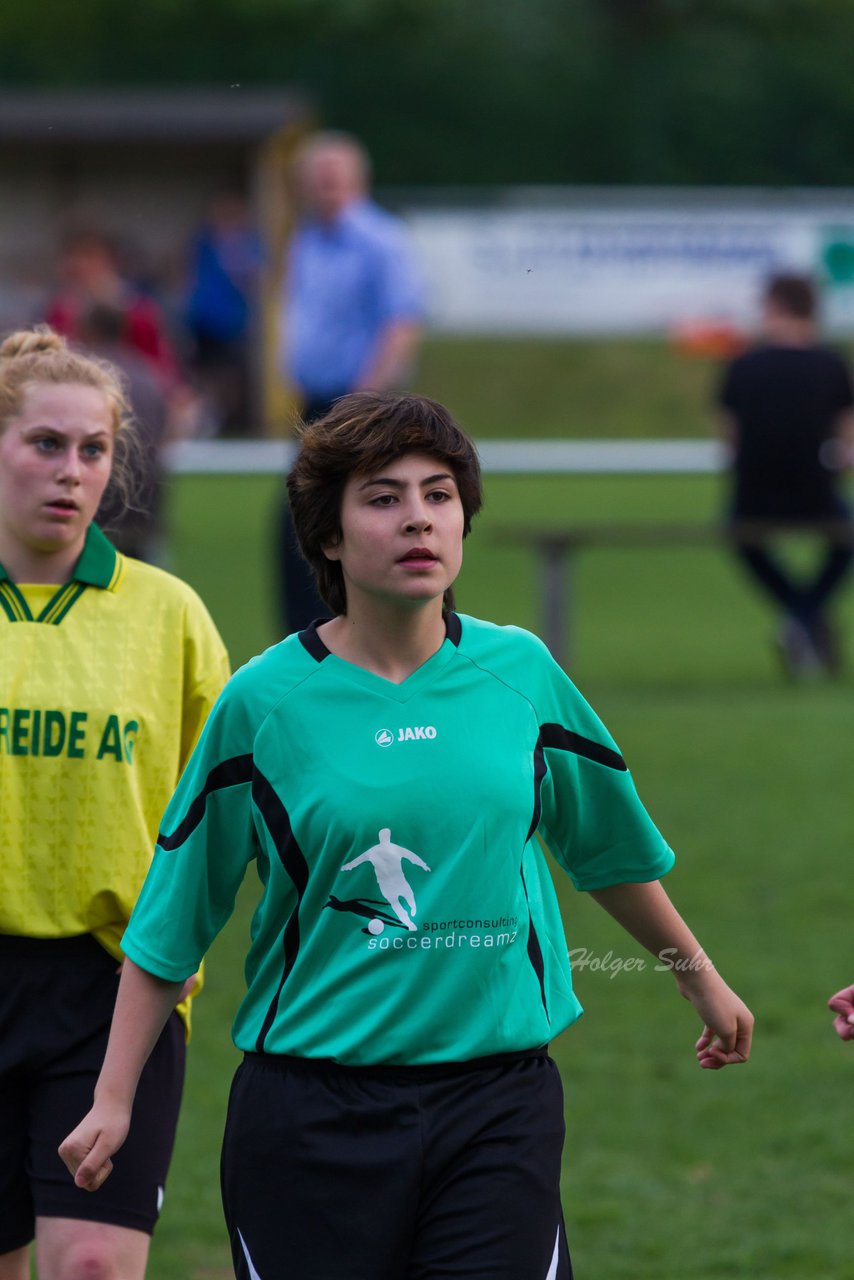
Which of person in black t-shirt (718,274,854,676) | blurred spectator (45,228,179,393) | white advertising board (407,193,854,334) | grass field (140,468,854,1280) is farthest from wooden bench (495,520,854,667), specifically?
white advertising board (407,193,854,334)

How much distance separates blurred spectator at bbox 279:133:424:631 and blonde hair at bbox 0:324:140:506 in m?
6.03

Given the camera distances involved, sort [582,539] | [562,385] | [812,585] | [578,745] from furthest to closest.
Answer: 1. [562,385]
2. [812,585]
3. [582,539]
4. [578,745]

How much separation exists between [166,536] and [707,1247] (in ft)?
44.2

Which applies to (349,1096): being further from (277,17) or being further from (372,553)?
(277,17)

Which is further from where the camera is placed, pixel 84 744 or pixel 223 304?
pixel 223 304

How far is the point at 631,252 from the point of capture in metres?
26.3

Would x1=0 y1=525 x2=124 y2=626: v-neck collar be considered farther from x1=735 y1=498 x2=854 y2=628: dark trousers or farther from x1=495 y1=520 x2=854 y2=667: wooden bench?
x1=735 y1=498 x2=854 y2=628: dark trousers

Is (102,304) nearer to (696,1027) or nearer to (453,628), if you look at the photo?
(696,1027)

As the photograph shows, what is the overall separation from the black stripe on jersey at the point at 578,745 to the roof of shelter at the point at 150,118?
82.1ft

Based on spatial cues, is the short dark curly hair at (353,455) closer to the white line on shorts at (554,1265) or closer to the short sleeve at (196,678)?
the short sleeve at (196,678)

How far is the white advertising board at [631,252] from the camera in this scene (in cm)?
2595

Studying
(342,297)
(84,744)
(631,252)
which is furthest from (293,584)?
(631,252)

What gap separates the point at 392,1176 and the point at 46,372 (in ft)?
4.82

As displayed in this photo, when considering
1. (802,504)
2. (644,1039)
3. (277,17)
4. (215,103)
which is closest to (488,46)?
(277,17)
